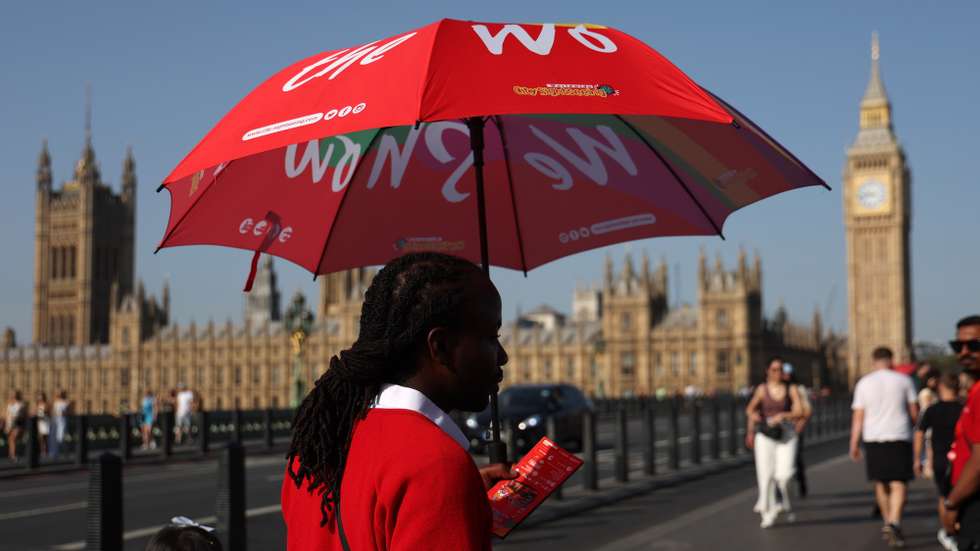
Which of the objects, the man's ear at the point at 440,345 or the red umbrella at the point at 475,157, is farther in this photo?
the red umbrella at the point at 475,157

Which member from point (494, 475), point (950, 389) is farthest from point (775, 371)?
point (494, 475)

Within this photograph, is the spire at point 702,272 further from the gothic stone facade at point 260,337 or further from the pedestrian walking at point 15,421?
the pedestrian walking at point 15,421

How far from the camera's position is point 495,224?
523 cm

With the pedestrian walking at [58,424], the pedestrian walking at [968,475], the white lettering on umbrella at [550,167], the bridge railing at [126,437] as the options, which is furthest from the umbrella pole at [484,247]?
the pedestrian walking at [58,424]

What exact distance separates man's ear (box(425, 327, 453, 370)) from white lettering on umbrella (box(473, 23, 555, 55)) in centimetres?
152

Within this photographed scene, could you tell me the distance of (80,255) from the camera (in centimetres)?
12100

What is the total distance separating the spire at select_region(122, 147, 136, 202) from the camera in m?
127

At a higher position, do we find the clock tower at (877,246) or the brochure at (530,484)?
the clock tower at (877,246)

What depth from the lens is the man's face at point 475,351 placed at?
7.66 ft

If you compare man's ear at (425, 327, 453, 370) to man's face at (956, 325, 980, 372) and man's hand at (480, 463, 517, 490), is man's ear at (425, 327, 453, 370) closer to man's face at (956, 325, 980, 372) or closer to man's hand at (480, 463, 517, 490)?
man's hand at (480, 463, 517, 490)

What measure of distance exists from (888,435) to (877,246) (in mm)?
119980

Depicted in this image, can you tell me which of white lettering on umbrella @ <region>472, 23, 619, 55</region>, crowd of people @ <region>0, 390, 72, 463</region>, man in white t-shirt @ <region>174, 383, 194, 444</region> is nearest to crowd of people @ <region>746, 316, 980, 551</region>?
white lettering on umbrella @ <region>472, 23, 619, 55</region>

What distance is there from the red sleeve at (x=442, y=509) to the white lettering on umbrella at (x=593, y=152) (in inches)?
114

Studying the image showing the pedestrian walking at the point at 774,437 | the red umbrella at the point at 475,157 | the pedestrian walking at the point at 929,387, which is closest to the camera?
the red umbrella at the point at 475,157
